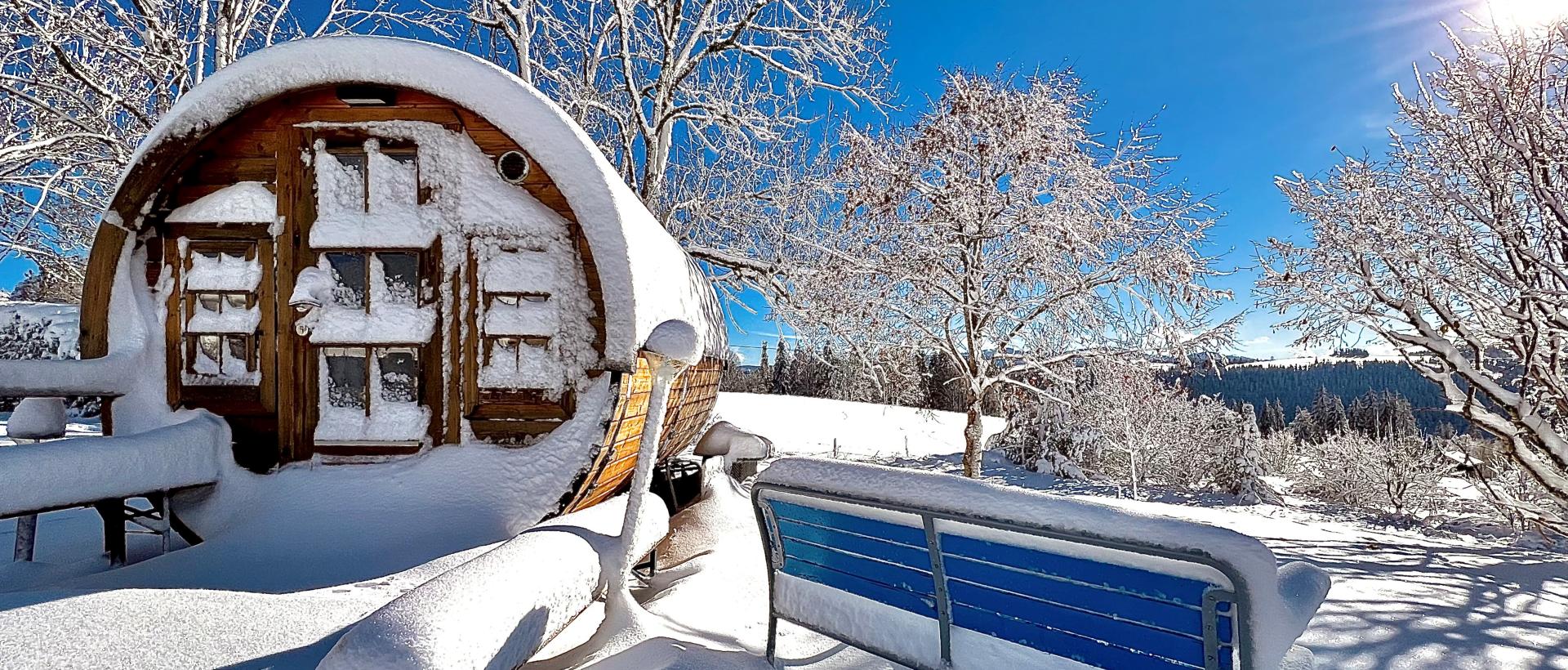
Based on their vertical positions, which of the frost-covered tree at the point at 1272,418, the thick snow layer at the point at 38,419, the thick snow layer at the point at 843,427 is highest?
the thick snow layer at the point at 38,419

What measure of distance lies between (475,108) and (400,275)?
121 cm

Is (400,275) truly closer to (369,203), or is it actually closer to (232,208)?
(369,203)

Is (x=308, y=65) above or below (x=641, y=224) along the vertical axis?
above

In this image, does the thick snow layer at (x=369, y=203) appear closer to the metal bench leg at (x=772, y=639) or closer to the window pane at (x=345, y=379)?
the window pane at (x=345, y=379)

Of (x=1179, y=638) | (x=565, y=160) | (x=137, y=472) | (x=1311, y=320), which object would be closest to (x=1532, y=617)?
(x=1179, y=638)

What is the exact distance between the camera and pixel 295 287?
13.8 feet

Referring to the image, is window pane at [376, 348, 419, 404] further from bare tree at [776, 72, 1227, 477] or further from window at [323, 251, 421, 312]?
bare tree at [776, 72, 1227, 477]

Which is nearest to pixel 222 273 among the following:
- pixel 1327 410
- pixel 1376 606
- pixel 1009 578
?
pixel 1009 578

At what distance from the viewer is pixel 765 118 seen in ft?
36.1

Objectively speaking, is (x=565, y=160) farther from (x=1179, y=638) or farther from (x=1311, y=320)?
(x=1311, y=320)

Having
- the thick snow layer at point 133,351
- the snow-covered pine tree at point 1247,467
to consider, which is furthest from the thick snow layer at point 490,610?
the snow-covered pine tree at point 1247,467

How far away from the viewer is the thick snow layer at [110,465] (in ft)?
10.0

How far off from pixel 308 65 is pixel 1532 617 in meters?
8.14

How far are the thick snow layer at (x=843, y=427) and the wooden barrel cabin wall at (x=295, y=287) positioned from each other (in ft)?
63.9
